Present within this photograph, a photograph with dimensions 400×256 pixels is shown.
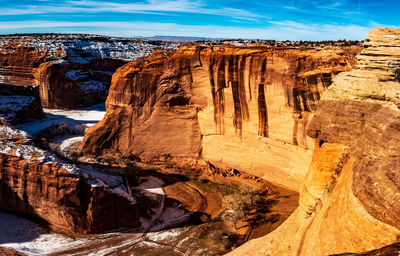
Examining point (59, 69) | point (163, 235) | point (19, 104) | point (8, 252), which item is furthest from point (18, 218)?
point (59, 69)

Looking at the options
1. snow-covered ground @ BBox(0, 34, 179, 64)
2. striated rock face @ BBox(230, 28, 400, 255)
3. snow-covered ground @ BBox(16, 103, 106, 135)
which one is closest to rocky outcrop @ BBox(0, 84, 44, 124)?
snow-covered ground @ BBox(16, 103, 106, 135)

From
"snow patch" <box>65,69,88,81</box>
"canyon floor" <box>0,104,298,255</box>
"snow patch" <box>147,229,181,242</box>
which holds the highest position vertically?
"snow patch" <box>65,69,88,81</box>

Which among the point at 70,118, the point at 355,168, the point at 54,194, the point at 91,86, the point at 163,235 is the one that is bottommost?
the point at 163,235

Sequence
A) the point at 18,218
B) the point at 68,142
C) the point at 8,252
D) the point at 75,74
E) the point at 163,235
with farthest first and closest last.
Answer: the point at 75,74 → the point at 68,142 → the point at 163,235 → the point at 18,218 → the point at 8,252

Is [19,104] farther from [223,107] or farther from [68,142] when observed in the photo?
[223,107]

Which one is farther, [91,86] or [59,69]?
[91,86]

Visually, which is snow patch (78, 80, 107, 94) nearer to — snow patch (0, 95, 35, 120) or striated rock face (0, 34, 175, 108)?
striated rock face (0, 34, 175, 108)
